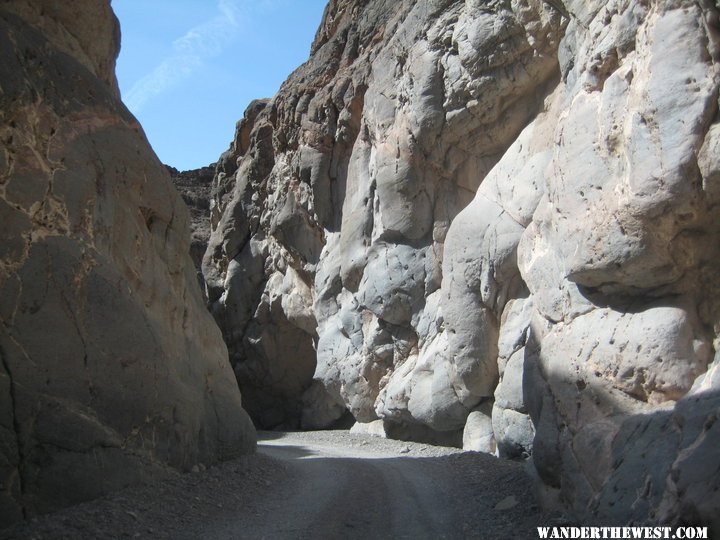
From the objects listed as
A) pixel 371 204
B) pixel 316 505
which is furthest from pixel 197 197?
pixel 316 505

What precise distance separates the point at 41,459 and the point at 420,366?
1140cm

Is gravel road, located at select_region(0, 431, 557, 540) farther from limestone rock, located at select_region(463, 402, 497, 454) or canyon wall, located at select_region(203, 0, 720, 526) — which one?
limestone rock, located at select_region(463, 402, 497, 454)

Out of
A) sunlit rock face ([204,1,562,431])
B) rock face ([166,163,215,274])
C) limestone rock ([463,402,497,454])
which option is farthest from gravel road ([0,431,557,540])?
rock face ([166,163,215,274])

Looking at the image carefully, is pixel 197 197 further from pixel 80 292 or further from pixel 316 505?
pixel 316 505

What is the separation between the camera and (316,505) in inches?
336

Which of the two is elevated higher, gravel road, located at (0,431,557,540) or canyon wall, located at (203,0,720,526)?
canyon wall, located at (203,0,720,526)

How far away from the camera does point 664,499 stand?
5.06 meters

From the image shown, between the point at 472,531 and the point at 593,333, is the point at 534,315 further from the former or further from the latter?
the point at 472,531

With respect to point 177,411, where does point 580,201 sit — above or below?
above

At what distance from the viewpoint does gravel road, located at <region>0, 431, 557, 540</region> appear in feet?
22.3

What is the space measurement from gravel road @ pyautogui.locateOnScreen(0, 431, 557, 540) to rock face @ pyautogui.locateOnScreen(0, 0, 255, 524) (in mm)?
385

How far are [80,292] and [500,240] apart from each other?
867 cm

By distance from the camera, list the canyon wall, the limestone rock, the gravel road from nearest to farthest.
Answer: the canyon wall < the gravel road < the limestone rock

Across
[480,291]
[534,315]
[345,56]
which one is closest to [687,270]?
[534,315]
